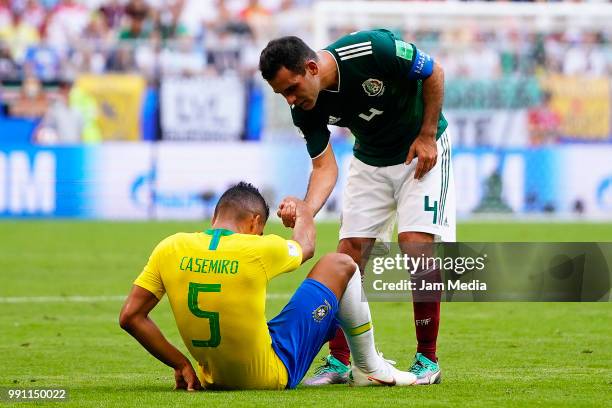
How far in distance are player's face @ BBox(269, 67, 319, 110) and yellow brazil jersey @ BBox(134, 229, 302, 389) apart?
3.17 ft

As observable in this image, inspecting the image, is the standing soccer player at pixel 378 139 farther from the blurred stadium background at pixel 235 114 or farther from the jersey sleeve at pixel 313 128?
the blurred stadium background at pixel 235 114

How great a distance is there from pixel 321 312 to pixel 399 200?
1.42m

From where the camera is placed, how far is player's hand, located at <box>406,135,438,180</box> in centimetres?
718

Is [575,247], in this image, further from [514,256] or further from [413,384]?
[413,384]

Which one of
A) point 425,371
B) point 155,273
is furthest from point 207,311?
point 425,371

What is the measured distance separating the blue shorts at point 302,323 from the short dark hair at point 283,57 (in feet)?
3.64

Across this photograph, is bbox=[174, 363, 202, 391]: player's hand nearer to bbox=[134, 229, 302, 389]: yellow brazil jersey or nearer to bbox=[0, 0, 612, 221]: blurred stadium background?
bbox=[134, 229, 302, 389]: yellow brazil jersey

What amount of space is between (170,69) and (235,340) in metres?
18.3

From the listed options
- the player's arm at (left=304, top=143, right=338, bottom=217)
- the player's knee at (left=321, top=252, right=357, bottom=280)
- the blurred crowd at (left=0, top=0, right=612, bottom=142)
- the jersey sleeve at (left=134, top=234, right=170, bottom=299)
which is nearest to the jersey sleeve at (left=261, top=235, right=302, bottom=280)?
the player's knee at (left=321, top=252, right=357, bottom=280)

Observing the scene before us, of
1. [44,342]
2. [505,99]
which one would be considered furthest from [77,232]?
[44,342]

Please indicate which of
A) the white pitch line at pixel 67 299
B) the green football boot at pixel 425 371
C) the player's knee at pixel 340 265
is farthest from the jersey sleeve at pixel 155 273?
the white pitch line at pixel 67 299

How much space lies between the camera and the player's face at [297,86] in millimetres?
6598

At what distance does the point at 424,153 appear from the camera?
717 cm

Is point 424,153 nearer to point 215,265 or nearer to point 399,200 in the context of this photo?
point 399,200
